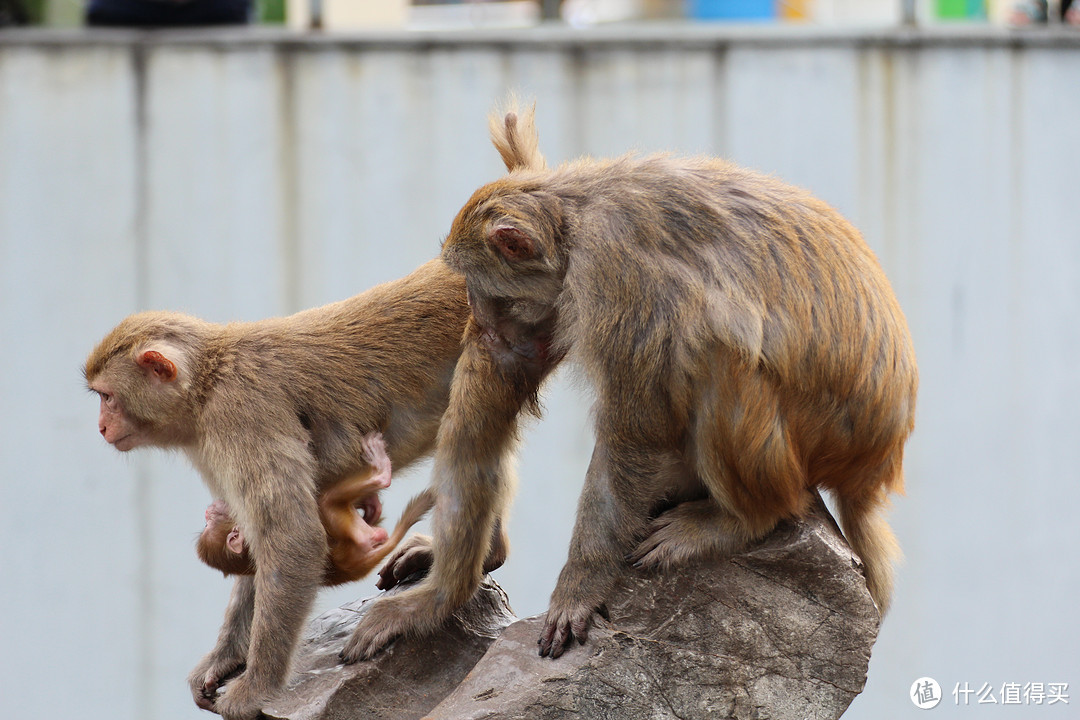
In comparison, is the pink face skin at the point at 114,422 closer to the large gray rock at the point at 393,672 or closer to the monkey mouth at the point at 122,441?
the monkey mouth at the point at 122,441

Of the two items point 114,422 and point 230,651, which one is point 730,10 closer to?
point 114,422

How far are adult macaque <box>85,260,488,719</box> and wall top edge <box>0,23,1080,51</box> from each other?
2838mm

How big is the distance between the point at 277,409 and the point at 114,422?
62 cm

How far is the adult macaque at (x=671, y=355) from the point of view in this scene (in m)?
3.40

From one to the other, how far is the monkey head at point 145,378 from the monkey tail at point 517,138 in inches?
49.6

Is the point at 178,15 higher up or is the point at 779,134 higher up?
the point at 178,15

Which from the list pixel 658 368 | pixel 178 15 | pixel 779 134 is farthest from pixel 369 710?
pixel 178 15

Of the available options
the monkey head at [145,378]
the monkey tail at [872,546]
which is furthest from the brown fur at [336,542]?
the monkey tail at [872,546]

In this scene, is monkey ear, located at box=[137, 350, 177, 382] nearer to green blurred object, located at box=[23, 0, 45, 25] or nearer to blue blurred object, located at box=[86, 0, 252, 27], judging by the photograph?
blue blurred object, located at box=[86, 0, 252, 27]

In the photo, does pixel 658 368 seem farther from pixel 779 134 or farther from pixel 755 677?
pixel 779 134

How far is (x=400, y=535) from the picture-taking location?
4.23 m

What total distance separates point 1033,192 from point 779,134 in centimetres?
153

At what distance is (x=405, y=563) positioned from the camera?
4.44 metres
